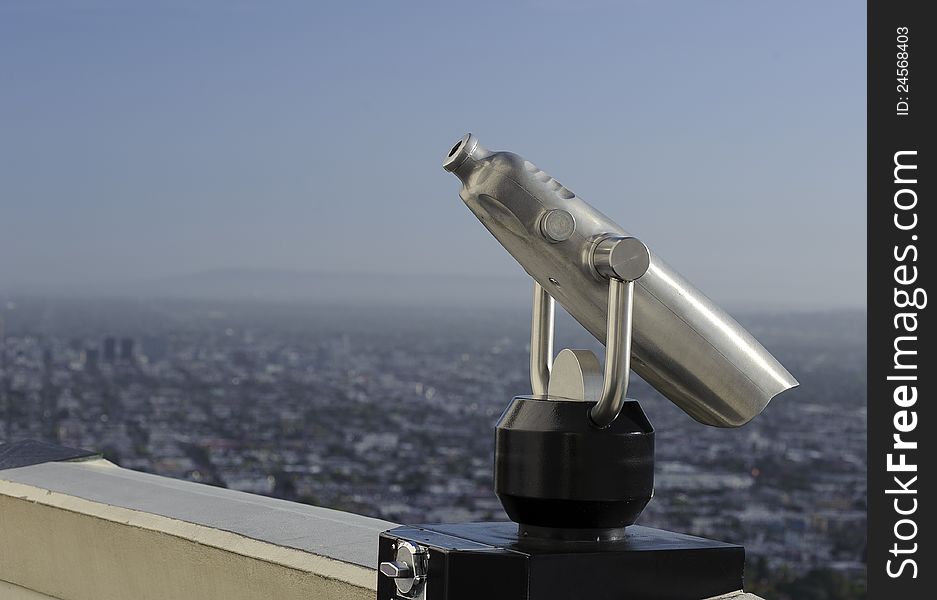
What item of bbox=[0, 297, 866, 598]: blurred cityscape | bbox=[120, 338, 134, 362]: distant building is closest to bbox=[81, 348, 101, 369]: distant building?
bbox=[0, 297, 866, 598]: blurred cityscape

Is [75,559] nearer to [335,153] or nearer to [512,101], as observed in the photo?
[512,101]

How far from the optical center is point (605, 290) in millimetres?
830

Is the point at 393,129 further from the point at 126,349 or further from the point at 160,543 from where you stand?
the point at 160,543

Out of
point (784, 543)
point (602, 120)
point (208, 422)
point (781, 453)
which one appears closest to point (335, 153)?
point (602, 120)

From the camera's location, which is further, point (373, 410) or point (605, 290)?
point (373, 410)

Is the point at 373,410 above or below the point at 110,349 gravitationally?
below

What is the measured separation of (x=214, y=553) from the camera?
1.34m

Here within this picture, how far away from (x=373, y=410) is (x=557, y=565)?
15.5ft

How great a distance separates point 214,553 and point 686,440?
2.55 meters

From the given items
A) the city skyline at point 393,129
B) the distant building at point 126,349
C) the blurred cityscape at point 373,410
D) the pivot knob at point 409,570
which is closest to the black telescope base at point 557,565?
the pivot knob at point 409,570
